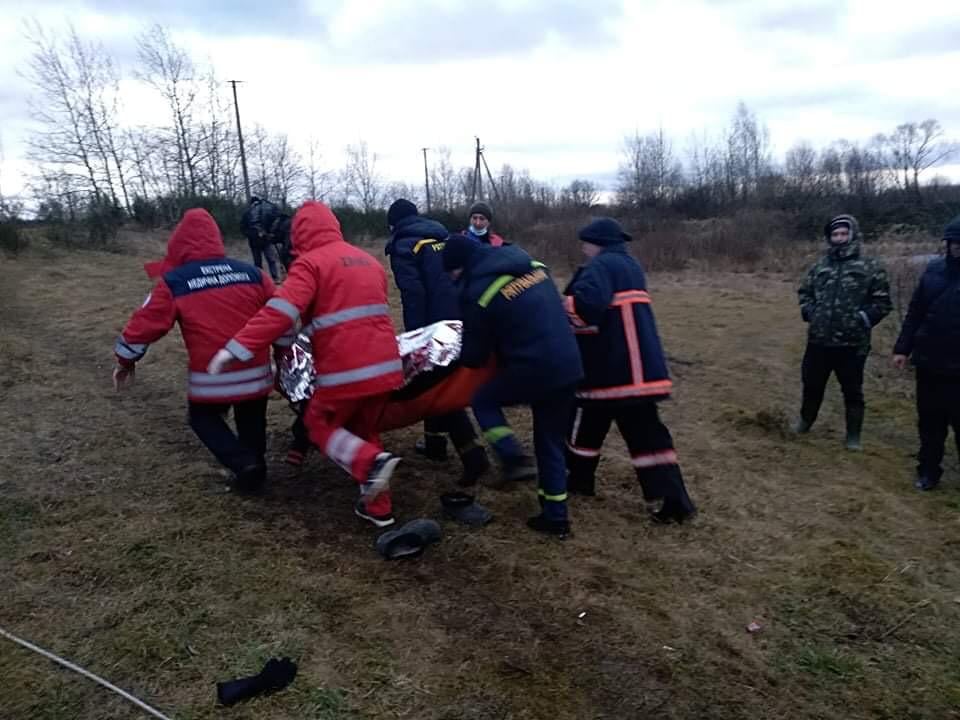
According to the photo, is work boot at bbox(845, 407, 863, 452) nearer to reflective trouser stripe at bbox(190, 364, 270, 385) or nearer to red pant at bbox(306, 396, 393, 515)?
red pant at bbox(306, 396, 393, 515)

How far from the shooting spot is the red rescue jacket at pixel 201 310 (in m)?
4.45

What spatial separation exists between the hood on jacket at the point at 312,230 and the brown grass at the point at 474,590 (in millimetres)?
1575

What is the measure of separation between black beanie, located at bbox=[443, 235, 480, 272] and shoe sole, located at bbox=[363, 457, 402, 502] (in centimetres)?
107

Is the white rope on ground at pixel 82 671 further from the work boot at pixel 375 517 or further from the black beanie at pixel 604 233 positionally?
the black beanie at pixel 604 233

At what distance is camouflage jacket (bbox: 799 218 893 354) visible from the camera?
5.86m

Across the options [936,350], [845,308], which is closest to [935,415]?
[936,350]

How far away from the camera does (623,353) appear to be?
4.36 m

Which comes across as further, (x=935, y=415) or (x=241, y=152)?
(x=241, y=152)

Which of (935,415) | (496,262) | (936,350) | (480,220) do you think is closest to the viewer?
(496,262)

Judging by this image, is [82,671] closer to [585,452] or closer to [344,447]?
[344,447]

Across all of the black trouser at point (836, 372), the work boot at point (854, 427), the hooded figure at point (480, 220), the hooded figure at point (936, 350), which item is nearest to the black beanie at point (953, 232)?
the hooded figure at point (936, 350)

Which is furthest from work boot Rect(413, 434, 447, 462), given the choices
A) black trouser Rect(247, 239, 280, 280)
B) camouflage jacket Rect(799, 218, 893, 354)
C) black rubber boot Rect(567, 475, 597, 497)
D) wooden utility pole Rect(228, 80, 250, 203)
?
wooden utility pole Rect(228, 80, 250, 203)

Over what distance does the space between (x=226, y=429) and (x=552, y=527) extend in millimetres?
→ 2010

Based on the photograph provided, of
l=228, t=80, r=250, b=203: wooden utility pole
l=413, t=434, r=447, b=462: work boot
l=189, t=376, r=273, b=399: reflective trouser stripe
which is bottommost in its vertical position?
l=413, t=434, r=447, b=462: work boot
